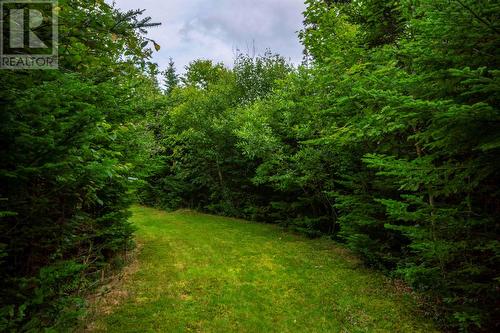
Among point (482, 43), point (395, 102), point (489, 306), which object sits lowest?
point (489, 306)

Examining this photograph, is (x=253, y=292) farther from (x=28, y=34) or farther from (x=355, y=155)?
(x=28, y=34)

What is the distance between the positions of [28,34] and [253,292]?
18.9 feet

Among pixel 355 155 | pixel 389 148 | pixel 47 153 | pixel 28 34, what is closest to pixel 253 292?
pixel 389 148

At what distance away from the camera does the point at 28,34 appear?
2.74 metres

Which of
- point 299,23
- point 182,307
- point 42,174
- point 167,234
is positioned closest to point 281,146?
point 167,234

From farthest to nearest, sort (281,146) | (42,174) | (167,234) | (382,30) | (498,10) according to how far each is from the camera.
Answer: (281,146), (167,234), (382,30), (498,10), (42,174)

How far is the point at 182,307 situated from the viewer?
567 centimetres

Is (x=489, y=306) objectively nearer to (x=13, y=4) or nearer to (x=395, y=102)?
(x=395, y=102)

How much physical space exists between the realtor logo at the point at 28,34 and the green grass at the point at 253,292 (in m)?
4.06

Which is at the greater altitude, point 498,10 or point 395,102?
point 498,10

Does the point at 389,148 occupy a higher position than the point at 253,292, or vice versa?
the point at 389,148

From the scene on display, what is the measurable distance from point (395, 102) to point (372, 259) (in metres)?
4.83

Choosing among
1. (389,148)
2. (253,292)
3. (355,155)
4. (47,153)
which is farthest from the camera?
(355,155)

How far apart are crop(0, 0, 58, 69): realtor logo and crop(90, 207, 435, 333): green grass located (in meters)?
4.06
